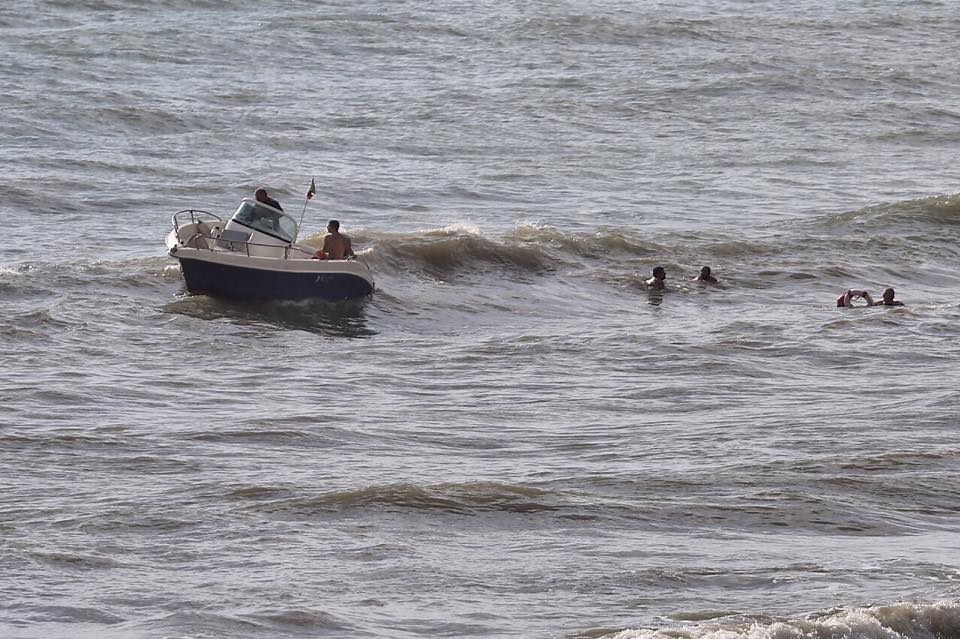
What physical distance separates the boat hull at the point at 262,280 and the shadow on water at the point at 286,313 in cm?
9

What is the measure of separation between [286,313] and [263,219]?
47.6 inches

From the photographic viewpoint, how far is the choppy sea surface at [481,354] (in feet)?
35.1

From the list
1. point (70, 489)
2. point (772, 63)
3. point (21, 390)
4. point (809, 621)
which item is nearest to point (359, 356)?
point (21, 390)

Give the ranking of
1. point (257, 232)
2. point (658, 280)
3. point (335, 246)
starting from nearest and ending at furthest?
point (257, 232) < point (335, 246) < point (658, 280)

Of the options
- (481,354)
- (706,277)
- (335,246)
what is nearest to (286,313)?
(335,246)

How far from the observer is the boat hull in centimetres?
1997

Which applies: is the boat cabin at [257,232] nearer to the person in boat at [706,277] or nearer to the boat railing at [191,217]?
the boat railing at [191,217]

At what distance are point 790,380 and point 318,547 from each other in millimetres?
7047

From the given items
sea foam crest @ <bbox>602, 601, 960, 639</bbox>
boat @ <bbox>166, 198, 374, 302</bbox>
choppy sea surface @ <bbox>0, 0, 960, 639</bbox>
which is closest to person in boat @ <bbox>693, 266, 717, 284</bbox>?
choppy sea surface @ <bbox>0, 0, 960, 639</bbox>

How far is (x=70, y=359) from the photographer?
17.2m

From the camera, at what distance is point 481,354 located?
18359 millimetres

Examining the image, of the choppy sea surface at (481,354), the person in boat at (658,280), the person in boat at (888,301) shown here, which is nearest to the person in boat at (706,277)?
the choppy sea surface at (481,354)

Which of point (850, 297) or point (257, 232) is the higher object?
point (257, 232)

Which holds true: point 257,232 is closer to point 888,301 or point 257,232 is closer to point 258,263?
point 258,263
